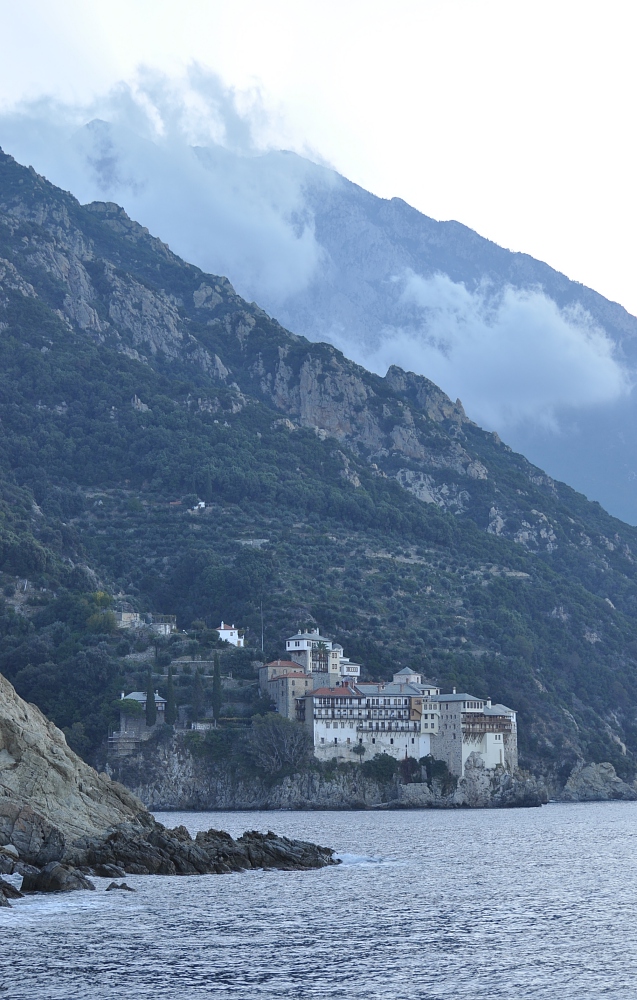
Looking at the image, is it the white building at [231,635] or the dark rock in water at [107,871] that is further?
the white building at [231,635]

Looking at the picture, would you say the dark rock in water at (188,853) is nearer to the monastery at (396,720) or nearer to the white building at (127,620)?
the monastery at (396,720)

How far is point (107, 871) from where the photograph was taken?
64.9 metres

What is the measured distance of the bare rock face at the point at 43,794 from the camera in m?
65.3

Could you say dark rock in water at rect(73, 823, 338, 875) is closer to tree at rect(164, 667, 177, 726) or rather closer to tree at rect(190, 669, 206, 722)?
tree at rect(164, 667, 177, 726)

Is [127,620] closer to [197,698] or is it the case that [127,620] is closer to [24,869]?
[197,698]

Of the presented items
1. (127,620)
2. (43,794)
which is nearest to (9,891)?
(43,794)

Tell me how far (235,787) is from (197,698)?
362 inches

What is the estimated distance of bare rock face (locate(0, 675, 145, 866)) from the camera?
214 feet

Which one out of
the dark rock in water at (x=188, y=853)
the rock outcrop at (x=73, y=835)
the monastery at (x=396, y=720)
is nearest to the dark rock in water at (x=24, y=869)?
the rock outcrop at (x=73, y=835)

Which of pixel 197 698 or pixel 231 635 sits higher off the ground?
pixel 231 635

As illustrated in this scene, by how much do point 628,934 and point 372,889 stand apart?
15.2m

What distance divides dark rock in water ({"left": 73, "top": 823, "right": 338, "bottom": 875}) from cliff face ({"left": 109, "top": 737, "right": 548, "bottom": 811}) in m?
46.3

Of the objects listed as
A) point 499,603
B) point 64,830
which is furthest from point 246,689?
point 64,830

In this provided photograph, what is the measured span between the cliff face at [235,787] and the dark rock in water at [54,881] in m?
60.3
